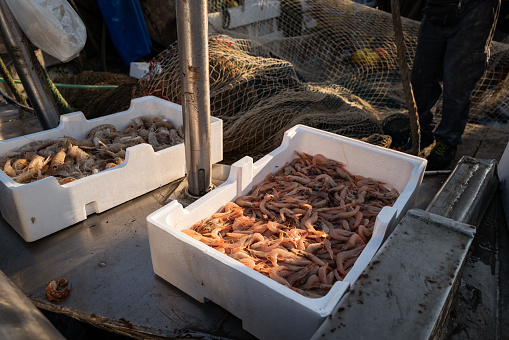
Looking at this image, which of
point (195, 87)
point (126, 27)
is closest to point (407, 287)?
point (195, 87)

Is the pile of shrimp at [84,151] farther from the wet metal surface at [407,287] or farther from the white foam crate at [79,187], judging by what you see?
the wet metal surface at [407,287]

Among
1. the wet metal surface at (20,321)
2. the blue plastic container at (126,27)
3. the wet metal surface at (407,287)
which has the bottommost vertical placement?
the blue plastic container at (126,27)

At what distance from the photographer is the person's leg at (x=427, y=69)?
414cm

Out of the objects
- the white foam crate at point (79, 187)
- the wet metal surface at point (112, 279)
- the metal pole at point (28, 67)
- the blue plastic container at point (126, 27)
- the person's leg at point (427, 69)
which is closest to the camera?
the wet metal surface at point (112, 279)

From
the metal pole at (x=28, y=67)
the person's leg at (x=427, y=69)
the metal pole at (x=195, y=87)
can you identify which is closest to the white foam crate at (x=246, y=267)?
the metal pole at (x=195, y=87)

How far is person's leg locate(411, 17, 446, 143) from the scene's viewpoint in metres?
4.14

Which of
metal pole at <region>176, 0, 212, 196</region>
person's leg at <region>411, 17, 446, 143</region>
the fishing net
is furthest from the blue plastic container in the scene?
metal pole at <region>176, 0, 212, 196</region>

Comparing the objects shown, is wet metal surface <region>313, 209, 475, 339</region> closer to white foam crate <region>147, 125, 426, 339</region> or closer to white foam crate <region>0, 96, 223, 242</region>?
white foam crate <region>147, 125, 426, 339</region>

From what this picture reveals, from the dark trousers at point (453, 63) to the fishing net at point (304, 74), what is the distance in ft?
1.53

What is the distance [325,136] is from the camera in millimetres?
2867

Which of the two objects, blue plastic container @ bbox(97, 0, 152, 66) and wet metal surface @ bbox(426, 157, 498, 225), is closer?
wet metal surface @ bbox(426, 157, 498, 225)

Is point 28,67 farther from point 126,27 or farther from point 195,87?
point 126,27

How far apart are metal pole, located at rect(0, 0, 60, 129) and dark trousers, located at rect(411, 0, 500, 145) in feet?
13.3

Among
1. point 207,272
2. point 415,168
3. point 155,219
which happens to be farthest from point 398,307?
point 415,168
